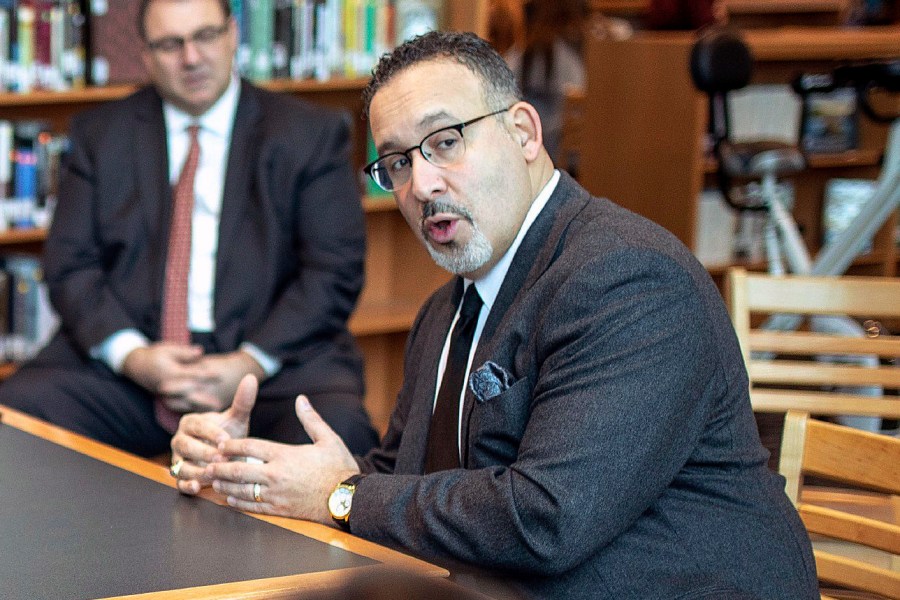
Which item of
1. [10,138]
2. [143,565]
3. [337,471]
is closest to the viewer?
[143,565]

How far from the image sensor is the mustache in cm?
165

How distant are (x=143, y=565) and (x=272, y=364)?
5.16 ft

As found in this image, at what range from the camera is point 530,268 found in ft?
5.44

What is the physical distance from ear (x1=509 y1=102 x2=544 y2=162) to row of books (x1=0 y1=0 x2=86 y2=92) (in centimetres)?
218

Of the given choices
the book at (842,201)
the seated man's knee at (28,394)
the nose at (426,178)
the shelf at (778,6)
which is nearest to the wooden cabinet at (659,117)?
the book at (842,201)

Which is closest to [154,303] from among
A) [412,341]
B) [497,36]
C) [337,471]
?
[412,341]

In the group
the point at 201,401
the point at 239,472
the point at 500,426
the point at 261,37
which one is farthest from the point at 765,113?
the point at 239,472

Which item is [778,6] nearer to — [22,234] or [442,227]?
[22,234]

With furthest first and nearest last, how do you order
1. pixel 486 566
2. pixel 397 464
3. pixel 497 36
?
pixel 497 36, pixel 397 464, pixel 486 566

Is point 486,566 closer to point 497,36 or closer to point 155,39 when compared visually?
point 155,39

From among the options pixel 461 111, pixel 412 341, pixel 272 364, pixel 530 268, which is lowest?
pixel 272 364

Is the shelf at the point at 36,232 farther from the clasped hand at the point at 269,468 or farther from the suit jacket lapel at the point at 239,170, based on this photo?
the clasped hand at the point at 269,468

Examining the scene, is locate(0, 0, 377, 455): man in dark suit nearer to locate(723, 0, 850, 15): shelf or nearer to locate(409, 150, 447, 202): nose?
locate(409, 150, 447, 202): nose

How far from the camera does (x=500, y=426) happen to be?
156 centimetres
